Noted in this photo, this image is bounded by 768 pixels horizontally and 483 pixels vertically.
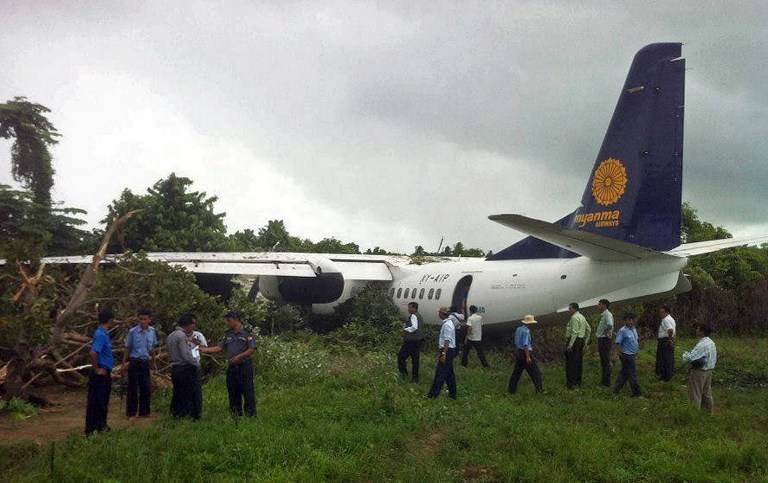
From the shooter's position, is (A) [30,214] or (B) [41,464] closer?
(B) [41,464]

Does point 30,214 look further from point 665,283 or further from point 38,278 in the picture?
point 665,283

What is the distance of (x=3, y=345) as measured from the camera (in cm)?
917

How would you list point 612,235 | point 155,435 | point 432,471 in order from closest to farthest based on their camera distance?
point 432,471 → point 155,435 → point 612,235

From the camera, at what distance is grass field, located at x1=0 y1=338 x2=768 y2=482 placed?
21.7ft

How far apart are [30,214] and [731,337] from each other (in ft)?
72.1

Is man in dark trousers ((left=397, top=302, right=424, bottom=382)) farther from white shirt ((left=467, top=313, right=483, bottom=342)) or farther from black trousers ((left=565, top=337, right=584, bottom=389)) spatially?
black trousers ((left=565, top=337, right=584, bottom=389))

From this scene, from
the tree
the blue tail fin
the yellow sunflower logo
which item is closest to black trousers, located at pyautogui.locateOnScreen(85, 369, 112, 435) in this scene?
the blue tail fin

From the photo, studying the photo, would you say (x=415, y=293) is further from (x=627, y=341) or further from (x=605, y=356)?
(x=627, y=341)

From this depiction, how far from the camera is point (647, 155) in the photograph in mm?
12312

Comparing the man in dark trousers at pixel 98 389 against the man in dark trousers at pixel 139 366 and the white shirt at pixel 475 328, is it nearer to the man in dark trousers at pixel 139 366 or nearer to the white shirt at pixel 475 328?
the man in dark trousers at pixel 139 366

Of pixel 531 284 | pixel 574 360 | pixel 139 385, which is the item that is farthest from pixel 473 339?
pixel 139 385

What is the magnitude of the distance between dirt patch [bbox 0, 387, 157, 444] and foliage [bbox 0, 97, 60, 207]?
7.06 meters

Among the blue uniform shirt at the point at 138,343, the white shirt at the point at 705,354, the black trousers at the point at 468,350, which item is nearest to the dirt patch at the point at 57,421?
the blue uniform shirt at the point at 138,343

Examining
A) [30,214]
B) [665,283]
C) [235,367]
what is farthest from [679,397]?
[30,214]
